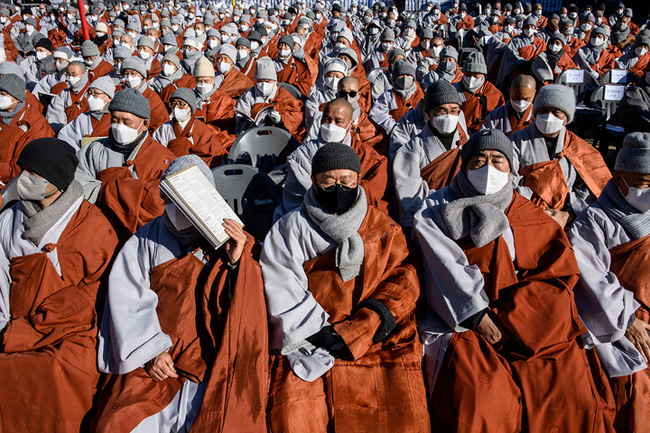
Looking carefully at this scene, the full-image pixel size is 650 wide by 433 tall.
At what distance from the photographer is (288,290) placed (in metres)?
2.59

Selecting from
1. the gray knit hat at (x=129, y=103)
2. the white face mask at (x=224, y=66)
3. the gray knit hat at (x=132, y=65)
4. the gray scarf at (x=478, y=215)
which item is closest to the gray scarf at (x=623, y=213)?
the gray scarf at (x=478, y=215)

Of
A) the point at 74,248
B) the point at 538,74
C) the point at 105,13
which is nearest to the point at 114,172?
the point at 74,248

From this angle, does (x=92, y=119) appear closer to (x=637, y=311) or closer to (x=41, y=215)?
(x=41, y=215)

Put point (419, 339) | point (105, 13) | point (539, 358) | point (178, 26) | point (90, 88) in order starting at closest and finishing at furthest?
point (539, 358)
point (419, 339)
point (90, 88)
point (178, 26)
point (105, 13)

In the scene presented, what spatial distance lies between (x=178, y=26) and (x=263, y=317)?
18.6 m

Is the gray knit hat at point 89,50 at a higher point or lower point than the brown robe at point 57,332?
lower

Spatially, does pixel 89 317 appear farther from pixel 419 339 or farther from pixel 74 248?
pixel 419 339

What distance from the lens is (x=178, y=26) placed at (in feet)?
59.3

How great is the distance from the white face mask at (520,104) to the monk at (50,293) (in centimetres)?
458

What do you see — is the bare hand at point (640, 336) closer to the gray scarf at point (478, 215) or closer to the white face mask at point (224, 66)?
the gray scarf at point (478, 215)

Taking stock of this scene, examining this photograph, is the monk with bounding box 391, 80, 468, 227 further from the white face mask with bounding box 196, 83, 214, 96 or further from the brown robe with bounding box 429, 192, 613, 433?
the white face mask with bounding box 196, 83, 214, 96

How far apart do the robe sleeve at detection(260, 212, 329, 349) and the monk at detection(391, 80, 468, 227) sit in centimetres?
130

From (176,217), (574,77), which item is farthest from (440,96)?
(574,77)

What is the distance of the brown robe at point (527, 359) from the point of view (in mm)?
2271
